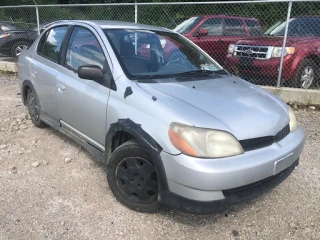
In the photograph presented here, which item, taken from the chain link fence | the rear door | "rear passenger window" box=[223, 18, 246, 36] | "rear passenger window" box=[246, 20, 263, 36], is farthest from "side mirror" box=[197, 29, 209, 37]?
the rear door

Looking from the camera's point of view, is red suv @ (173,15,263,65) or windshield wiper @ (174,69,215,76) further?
red suv @ (173,15,263,65)

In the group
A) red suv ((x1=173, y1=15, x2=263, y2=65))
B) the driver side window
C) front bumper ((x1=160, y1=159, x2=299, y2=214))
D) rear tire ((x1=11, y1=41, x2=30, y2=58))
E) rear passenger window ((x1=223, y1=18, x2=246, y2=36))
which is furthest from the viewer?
rear tire ((x1=11, y1=41, x2=30, y2=58))

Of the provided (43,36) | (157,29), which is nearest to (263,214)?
(157,29)

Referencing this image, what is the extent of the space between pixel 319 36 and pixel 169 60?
451cm

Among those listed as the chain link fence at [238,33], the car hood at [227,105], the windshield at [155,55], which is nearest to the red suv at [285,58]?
the chain link fence at [238,33]

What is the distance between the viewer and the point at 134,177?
276 centimetres

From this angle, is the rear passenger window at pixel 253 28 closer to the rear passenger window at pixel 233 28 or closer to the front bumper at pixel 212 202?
the rear passenger window at pixel 233 28

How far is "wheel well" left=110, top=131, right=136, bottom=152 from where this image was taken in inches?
114

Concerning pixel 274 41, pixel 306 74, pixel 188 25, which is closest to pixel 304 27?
pixel 274 41

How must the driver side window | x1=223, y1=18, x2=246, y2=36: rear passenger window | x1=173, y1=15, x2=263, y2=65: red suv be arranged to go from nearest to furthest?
the driver side window, x1=173, y1=15, x2=263, y2=65: red suv, x1=223, y1=18, x2=246, y2=36: rear passenger window

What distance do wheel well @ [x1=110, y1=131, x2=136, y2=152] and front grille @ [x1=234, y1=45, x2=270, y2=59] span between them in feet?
14.2

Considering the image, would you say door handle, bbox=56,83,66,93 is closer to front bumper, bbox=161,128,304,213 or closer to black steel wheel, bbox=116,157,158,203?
black steel wheel, bbox=116,157,158,203

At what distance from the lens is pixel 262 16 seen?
41.2 feet

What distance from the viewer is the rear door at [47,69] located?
12.7 ft
